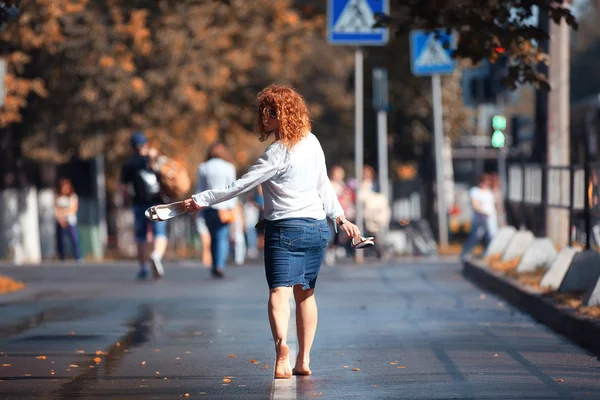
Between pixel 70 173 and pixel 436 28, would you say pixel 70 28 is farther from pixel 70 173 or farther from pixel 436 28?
pixel 436 28

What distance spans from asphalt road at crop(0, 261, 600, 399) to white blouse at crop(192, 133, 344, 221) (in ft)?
3.34

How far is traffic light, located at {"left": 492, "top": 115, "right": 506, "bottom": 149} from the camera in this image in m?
20.8

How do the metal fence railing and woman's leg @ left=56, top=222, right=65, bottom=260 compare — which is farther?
woman's leg @ left=56, top=222, right=65, bottom=260

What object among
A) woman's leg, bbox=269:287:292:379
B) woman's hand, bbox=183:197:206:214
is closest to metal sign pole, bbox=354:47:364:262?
woman's leg, bbox=269:287:292:379

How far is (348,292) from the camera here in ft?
51.5

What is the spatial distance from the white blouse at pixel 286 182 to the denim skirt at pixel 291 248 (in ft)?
0.18

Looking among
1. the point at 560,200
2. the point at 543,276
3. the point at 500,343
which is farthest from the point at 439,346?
the point at 560,200

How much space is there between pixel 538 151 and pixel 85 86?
13.5 m

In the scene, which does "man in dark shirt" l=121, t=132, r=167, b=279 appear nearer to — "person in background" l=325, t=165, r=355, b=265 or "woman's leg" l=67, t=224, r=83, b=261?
"person in background" l=325, t=165, r=355, b=265

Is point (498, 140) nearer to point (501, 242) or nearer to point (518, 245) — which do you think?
point (501, 242)

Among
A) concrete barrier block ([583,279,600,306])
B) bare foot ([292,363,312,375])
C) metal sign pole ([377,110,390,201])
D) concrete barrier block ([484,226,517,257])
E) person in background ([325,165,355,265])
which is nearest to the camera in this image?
bare foot ([292,363,312,375])

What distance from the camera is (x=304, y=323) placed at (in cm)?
835

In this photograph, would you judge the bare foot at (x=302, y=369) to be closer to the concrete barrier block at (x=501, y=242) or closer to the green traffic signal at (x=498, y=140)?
the concrete barrier block at (x=501, y=242)

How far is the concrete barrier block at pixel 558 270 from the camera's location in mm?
12891
